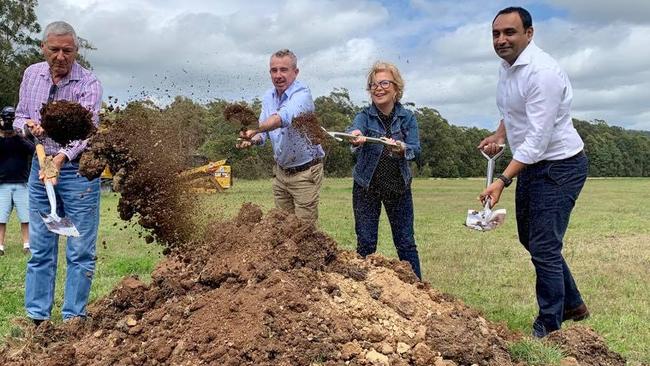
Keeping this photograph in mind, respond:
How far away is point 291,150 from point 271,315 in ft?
8.86

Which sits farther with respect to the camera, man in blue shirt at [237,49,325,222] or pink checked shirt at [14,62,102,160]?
man in blue shirt at [237,49,325,222]

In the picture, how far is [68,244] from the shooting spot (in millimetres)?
5355

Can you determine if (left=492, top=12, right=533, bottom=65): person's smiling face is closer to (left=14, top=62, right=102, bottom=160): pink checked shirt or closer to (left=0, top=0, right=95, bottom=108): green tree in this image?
(left=14, top=62, right=102, bottom=160): pink checked shirt

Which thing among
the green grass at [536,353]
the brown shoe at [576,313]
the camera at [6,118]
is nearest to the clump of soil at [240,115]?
the green grass at [536,353]

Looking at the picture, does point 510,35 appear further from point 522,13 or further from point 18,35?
point 18,35

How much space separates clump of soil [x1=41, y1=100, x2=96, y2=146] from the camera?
4.86 metres

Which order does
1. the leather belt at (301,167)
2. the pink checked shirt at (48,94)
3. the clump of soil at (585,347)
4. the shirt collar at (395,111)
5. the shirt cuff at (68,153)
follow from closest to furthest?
the clump of soil at (585,347) < the shirt cuff at (68,153) < the pink checked shirt at (48,94) < the shirt collar at (395,111) < the leather belt at (301,167)

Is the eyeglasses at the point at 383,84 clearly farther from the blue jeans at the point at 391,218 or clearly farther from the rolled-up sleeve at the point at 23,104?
the rolled-up sleeve at the point at 23,104

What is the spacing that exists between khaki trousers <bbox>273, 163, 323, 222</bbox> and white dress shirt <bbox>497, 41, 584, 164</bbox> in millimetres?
2023

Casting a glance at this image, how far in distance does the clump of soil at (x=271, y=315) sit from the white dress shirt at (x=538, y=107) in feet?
3.91

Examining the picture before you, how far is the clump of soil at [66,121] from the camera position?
4.86m

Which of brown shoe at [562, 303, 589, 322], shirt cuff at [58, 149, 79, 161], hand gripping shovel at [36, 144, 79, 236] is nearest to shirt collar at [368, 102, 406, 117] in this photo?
brown shoe at [562, 303, 589, 322]

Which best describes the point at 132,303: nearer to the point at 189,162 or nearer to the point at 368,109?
the point at 189,162

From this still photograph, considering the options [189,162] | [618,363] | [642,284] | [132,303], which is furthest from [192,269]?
[642,284]
